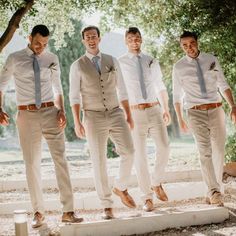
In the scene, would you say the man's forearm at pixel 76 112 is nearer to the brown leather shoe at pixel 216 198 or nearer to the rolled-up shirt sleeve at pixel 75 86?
the rolled-up shirt sleeve at pixel 75 86

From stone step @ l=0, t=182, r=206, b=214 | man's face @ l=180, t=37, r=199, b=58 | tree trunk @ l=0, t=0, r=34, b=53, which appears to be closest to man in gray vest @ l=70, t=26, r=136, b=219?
man's face @ l=180, t=37, r=199, b=58

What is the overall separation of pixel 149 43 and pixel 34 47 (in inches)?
211

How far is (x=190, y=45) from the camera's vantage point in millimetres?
6402

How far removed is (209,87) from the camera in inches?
252

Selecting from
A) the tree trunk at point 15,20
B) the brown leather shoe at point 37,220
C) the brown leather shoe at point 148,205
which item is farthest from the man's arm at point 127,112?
the tree trunk at point 15,20

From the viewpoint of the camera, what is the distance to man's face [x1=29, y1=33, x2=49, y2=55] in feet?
18.4

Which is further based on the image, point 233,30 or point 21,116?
point 233,30

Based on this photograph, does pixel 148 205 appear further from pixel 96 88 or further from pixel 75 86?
pixel 75 86

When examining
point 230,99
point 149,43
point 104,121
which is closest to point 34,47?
point 104,121

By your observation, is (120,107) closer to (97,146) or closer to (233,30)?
(97,146)

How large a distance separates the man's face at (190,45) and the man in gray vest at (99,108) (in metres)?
1.11

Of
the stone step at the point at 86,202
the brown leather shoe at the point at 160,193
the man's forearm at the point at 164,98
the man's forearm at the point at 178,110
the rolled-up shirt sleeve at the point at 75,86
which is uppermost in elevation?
the rolled-up shirt sleeve at the point at 75,86

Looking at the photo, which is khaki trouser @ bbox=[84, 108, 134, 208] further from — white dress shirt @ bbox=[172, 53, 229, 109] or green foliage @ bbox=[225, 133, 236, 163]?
green foliage @ bbox=[225, 133, 236, 163]

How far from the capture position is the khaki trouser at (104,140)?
5633 millimetres
